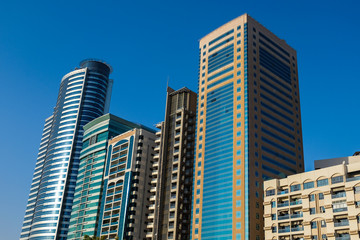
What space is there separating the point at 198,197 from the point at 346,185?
48.4 metres

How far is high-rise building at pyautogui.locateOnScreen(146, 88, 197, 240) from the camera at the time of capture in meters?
142

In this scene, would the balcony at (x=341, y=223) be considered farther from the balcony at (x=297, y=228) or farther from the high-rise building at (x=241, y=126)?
the high-rise building at (x=241, y=126)

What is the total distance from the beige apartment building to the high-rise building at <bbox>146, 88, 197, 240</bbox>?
36241 mm

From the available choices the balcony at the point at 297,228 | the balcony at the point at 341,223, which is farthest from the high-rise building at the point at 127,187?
the balcony at the point at 341,223

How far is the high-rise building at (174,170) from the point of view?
466 feet

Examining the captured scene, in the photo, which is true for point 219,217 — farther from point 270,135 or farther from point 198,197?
point 270,135

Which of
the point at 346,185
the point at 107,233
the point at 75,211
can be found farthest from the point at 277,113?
the point at 75,211

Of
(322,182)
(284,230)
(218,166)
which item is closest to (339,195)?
(322,182)

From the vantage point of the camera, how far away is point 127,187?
15800 centimetres

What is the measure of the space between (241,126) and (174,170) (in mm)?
34281

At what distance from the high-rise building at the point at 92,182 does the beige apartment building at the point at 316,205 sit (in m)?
82.0

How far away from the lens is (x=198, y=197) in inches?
5177

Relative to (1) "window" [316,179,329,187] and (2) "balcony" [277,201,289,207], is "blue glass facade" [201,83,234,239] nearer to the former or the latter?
(2) "balcony" [277,201,289,207]

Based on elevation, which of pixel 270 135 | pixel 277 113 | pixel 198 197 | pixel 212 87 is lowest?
pixel 198 197
